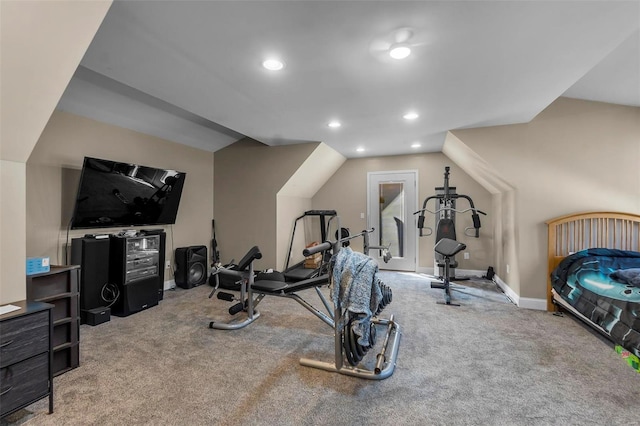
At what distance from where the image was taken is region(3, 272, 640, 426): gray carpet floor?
1661mm

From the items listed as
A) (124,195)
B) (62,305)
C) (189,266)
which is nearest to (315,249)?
(62,305)

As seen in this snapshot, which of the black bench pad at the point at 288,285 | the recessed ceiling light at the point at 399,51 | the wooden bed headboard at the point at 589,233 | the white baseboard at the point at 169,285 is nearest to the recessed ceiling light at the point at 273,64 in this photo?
the recessed ceiling light at the point at 399,51

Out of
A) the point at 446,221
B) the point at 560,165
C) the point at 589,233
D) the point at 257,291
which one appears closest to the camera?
the point at 257,291

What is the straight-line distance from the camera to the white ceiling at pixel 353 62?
5.26 feet

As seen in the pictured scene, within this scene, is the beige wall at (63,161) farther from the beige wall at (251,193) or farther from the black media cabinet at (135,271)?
the beige wall at (251,193)

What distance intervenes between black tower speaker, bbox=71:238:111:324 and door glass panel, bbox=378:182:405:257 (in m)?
4.57

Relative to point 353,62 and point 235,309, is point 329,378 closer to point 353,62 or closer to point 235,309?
point 235,309

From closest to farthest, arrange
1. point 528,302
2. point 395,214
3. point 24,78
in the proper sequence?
1. point 24,78
2. point 528,302
3. point 395,214

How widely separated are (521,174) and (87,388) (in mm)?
4794

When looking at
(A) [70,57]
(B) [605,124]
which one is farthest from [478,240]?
(A) [70,57]

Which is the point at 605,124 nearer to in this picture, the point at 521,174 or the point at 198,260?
the point at 521,174

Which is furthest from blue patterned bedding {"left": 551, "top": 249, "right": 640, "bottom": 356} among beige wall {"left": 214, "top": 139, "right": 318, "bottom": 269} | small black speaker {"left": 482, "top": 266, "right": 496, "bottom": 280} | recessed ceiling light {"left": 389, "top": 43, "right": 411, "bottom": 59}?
beige wall {"left": 214, "top": 139, "right": 318, "bottom": 269}

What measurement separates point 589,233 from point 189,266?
540 centimetres

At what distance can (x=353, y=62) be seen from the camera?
2.14m
